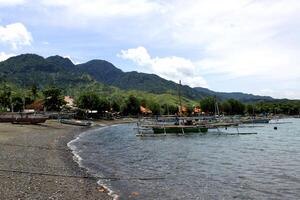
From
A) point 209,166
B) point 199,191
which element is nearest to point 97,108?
point 209,166

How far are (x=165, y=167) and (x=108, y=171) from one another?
21.4 feet

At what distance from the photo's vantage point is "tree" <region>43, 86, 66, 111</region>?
156 metres

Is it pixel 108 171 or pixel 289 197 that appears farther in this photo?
pixel 108 171

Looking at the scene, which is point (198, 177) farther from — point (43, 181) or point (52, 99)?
point (52, 99)

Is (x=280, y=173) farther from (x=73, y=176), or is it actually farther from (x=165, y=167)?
(x=73, y=176)

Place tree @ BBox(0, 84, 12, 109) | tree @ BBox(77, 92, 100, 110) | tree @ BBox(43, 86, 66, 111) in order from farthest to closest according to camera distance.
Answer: tree @ BBox(77, 92, 100, 110)
tree @ BBox(0, 84, 12, 109)
tree @ BBox(43, 86, 66, 111)

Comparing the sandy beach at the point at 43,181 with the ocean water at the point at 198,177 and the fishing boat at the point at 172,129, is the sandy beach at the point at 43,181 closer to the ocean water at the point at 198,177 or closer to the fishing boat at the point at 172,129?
the ocean water at the point at 198,177

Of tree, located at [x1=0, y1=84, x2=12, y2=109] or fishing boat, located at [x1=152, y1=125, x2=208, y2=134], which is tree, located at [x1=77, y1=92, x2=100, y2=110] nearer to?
tree, located at [x1=0, y1=84, x2=12, y2=109]

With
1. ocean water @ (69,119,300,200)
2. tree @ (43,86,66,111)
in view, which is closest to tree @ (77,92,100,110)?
tree @ (43,86,66,111)

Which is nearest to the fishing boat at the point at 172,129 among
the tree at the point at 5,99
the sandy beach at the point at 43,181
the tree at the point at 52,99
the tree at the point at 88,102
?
the sandy beach at the point at 43,181

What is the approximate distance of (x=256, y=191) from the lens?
26.5m

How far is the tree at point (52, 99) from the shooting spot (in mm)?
156375

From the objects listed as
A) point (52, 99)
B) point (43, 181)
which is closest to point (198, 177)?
point (43, 181)

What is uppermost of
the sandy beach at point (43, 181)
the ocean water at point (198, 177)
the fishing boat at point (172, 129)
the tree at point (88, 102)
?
the tree at point (88, 102)
